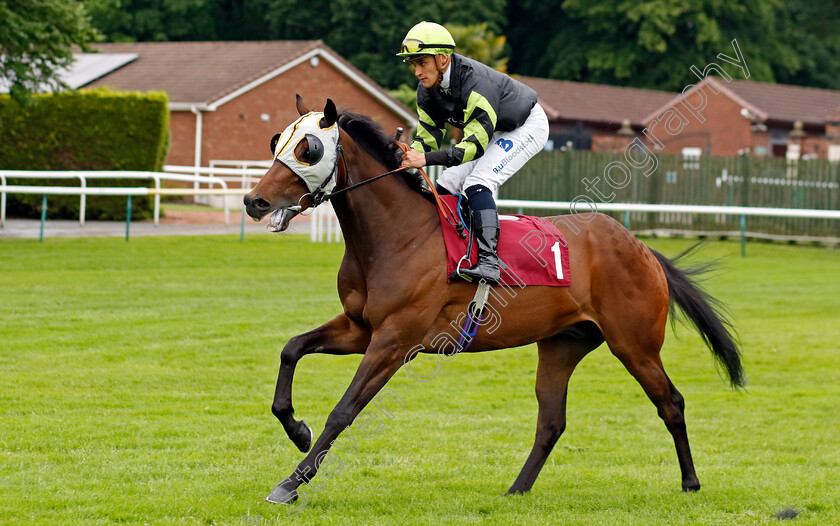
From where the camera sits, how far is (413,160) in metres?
5.27

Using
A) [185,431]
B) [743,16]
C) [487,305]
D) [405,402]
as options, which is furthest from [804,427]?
[743,16]

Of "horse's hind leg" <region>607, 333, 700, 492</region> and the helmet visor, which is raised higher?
the helmet visor

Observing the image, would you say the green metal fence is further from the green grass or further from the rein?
the rein

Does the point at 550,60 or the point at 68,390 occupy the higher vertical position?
the point at 550,60

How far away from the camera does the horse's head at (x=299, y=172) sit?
4.80 metres

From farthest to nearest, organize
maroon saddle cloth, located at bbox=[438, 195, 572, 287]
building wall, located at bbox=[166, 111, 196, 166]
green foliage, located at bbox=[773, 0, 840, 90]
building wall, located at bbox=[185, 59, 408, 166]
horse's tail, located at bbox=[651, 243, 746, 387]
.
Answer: green foliage, located at bbox=[773, 0, 840, 90], building wall, located at bbox=[185, 59, 408, 166], building wall, located at bbox=[166, 111, 196, 166], horse's tail, located at bbox=[651, 243, 746, 387], maroon saddle cloth, located at bbox=[438, 195, 572, 287]

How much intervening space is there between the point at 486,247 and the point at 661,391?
136 centimetres

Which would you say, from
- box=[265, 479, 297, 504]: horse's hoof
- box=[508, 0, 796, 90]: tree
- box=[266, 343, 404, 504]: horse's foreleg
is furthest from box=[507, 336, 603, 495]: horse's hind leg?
box=[508, 0, 796, 90]: tree

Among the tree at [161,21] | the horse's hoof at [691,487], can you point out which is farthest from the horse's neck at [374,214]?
the tree at [161,21]

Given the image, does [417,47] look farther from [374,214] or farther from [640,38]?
[640,38]

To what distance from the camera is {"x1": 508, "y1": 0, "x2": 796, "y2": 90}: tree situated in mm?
42656

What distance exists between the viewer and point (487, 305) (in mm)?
5418

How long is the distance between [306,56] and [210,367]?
2338 centimetres

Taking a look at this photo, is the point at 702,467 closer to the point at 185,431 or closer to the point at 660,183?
the point at 185,431
